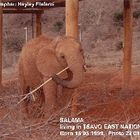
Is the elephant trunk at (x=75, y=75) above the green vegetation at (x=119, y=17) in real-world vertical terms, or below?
below

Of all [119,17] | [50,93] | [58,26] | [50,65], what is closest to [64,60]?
[50,65]

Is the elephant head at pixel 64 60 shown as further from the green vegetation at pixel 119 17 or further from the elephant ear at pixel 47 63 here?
the green vegetation at pixel 119 17

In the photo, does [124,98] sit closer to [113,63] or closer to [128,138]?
[128,138]

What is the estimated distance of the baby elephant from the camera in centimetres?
895

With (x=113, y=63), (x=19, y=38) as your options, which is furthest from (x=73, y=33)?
(x=19, y=38)

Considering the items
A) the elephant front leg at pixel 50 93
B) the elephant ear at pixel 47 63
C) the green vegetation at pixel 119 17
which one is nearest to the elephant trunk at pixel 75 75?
the elephant ear at pixel 47 63

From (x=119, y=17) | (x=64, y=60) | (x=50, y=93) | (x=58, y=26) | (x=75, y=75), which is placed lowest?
(x=50, y=93)

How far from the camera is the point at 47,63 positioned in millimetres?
10008

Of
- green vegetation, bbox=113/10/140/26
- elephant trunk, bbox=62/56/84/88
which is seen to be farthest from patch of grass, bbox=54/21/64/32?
elephant trunk, bbox=62/56/84/88

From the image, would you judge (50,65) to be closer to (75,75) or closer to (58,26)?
(75,75)

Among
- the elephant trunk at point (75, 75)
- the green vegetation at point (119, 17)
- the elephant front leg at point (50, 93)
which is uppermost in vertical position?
the green vegetation at point (119, 17)

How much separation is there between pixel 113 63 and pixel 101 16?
11.2 metres

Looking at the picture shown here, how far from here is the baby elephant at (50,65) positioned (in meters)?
8.95

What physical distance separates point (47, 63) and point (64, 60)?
0.48 metres
